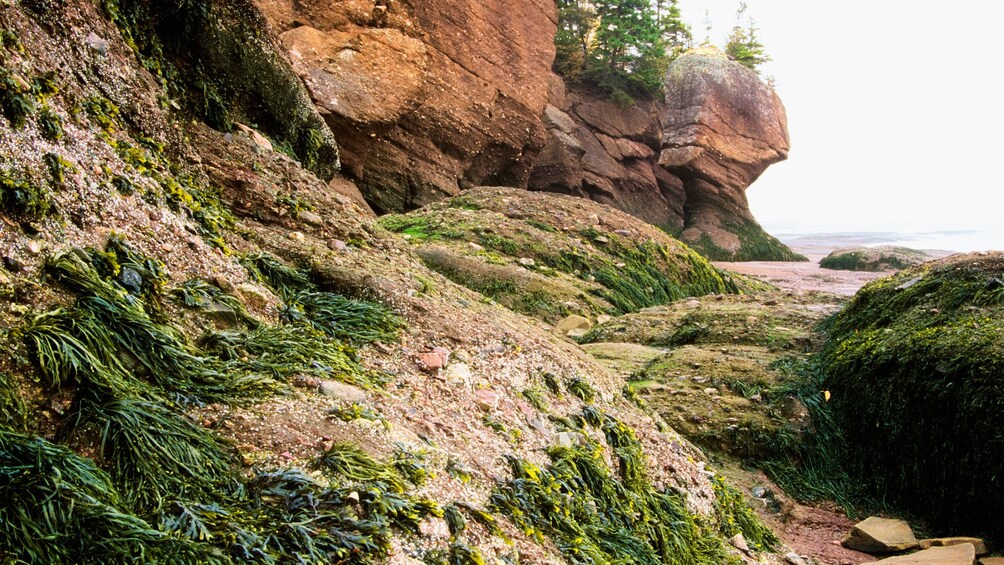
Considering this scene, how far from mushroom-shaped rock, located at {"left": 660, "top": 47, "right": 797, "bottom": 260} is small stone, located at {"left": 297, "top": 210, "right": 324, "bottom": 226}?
20.6 meters

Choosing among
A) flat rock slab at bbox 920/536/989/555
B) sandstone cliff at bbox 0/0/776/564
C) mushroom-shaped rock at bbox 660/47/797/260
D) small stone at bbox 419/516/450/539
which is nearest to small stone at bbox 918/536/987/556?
flat rock slab at bbox 920/536/989/555

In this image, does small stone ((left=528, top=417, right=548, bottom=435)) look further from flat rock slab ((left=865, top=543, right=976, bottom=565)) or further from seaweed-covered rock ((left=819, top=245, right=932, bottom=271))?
seaweed-covered rock ((left=819, top=245, right=932, bottom=271))

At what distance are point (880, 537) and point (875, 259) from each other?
20.5 meters

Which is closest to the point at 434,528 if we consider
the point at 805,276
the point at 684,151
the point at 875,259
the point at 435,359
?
the point at 435,359

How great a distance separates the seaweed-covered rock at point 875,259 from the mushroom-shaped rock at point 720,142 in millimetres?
2719

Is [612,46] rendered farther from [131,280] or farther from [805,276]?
[131,280]

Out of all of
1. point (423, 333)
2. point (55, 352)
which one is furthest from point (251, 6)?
point (55, 352)

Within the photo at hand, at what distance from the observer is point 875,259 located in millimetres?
23422

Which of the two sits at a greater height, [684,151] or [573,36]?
[573,36]

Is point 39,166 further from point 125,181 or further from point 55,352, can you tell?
point 55,352

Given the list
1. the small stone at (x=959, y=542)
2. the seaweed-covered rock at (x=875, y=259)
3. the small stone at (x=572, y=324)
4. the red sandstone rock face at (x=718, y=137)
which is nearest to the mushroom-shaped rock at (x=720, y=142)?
the red sandstone rock face at (x=718, y=137)

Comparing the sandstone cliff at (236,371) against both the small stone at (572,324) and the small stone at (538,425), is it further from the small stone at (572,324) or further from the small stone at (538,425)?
the small stone at (572,324)

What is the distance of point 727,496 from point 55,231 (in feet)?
13.8

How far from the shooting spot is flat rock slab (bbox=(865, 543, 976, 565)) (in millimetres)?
4516
